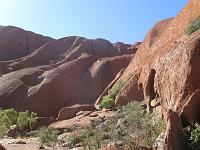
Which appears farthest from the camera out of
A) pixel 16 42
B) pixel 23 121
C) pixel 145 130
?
pixel 16 42

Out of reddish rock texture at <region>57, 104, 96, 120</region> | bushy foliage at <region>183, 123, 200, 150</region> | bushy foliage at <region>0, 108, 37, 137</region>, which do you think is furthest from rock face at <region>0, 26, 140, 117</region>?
bushy foliage at <region>183, 123, 200, 150</region>

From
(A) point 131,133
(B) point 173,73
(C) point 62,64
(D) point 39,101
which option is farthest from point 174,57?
(C) point 62,64

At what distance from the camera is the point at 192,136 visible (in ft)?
48.3

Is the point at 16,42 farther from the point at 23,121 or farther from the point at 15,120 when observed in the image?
the point at 23,121

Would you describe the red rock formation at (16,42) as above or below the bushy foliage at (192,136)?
Answer: above

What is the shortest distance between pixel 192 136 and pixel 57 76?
4209 centimetres

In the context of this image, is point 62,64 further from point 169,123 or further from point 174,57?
point 169,123

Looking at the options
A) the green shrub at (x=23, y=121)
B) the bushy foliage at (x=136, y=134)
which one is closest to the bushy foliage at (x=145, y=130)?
the bushy foliage at (x=136, y=134)

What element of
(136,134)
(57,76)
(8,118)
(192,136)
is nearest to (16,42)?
(57,76)

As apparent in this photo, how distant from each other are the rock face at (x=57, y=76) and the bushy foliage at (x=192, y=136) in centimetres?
3649

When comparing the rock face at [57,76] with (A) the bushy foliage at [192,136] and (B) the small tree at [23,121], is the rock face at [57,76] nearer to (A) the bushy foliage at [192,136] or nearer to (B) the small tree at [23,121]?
(B) the small tree at [23,121]

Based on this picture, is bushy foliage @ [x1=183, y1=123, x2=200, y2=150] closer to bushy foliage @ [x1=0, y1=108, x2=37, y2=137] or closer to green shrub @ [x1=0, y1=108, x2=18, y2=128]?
bushy foliage @ [x1=0, y1=108, x2=37, y2=137]

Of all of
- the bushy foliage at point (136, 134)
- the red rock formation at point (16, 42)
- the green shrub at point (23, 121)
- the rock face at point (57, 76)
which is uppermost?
the red rock formation at point (16, 42)

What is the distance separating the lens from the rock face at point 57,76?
5231 centimetres
